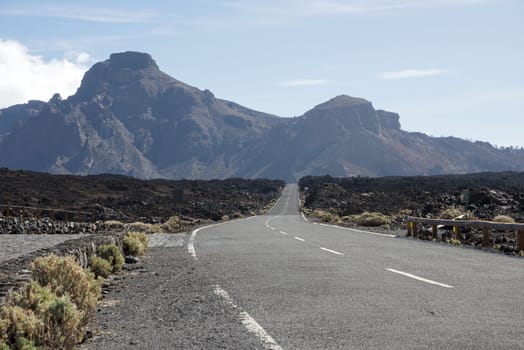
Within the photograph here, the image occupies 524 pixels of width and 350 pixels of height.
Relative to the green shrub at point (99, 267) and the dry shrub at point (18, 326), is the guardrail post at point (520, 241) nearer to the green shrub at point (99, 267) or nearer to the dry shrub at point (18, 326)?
the green shrub at point (99, 267)

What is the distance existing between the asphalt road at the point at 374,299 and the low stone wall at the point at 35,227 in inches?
565

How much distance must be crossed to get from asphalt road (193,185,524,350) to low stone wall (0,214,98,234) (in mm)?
14356

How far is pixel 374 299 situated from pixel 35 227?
22.3 meters

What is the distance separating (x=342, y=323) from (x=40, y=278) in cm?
367

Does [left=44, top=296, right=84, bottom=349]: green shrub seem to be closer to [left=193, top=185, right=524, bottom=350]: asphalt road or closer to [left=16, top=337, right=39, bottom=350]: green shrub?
[left=16, top=337, right=39, bottom=350]: green shrub

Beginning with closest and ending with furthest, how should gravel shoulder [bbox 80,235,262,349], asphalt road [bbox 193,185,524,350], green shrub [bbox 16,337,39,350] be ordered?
green shrub [bbox 16,337,39,350] < asphalt road [bbox 193,185,524,350] < gravel shoulder [bbox 80,235,262,349]

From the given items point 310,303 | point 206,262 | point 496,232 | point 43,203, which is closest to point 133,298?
point 310,303

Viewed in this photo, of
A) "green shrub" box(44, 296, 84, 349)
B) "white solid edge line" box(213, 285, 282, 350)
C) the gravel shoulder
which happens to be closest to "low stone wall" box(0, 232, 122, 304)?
"green shrub" box(44, 296, 84, 349)

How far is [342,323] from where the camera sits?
274 inches

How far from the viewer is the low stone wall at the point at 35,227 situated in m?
26.5

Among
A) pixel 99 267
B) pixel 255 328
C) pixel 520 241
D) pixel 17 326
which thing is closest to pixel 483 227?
pixel 520 241

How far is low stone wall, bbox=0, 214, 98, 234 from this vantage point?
26.5m

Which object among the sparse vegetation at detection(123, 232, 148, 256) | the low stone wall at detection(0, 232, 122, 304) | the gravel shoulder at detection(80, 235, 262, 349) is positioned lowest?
the sparse vegetation at detection(123, 232, 148, 256)

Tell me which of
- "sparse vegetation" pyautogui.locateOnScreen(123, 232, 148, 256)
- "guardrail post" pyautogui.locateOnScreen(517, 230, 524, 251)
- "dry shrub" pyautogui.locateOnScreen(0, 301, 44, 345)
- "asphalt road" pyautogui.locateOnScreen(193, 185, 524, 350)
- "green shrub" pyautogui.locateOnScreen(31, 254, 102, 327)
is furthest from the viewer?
"guardrail post" pyautogui.locateOnScreen(517, 230, 524, 251)
